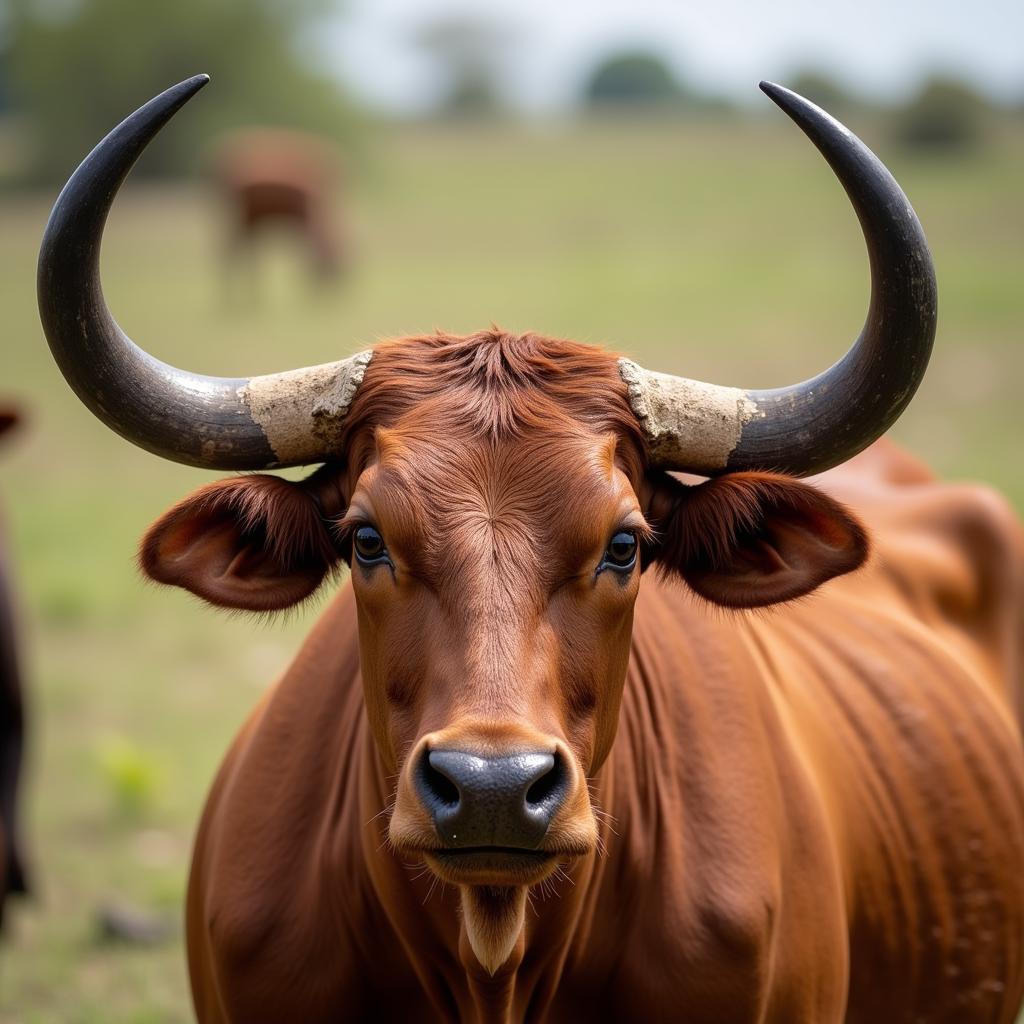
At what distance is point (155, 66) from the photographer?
53000 millimetres

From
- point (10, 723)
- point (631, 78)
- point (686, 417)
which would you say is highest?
point (686, 417)

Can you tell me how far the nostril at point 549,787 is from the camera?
8.29ft

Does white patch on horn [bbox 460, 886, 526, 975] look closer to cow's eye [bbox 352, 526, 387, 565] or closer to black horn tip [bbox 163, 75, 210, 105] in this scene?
cow's eye [bbox 352, 526, 387, 565]

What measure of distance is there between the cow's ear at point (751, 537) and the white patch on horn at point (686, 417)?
71 mm

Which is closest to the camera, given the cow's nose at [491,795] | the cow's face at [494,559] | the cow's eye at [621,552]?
the cow's nose at [491,795]

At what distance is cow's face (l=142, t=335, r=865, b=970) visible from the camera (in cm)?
256

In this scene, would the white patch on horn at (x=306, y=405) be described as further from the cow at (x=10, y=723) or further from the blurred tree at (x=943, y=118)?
the blurred tree at (x=943, y=118)

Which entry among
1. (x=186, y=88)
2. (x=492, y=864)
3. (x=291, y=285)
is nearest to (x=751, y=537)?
(x=492, y=864)

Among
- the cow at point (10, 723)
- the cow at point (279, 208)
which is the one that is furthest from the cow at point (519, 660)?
the cow at point (279, 208)

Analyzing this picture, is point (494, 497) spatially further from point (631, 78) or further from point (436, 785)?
point (631, 78)

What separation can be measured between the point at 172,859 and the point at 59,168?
1794 inches

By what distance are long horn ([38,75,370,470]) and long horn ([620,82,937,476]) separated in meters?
0.71

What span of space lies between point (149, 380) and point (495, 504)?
2.88ft

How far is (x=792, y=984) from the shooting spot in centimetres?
327
